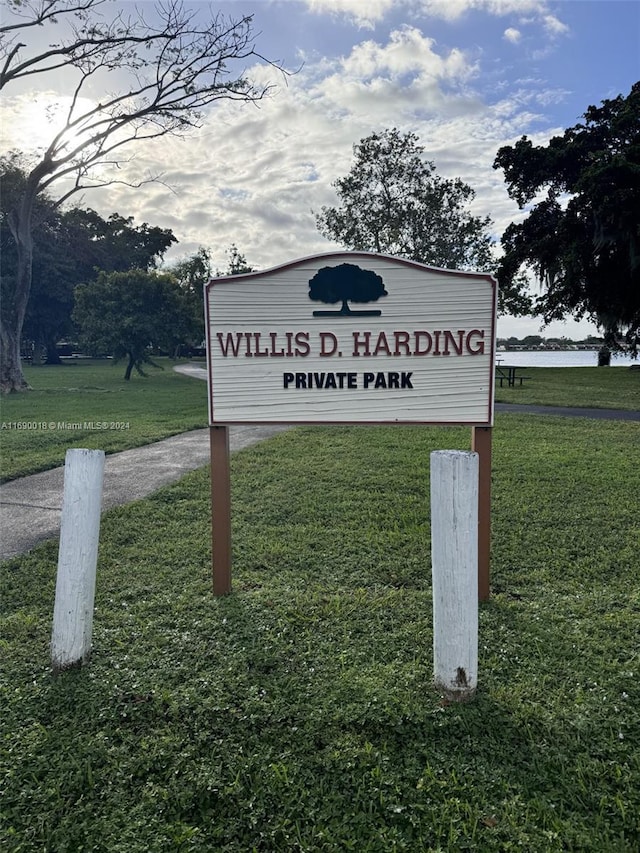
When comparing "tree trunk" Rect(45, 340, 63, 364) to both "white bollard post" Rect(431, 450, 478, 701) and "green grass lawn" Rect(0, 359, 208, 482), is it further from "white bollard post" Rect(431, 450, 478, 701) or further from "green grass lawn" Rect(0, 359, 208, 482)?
"white bollard post" Rect(431, 450, 478, 701)

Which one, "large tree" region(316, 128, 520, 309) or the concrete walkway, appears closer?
the concrete walkway

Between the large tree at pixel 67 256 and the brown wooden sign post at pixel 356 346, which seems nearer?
the brown wooden sign post at pixel 356 346

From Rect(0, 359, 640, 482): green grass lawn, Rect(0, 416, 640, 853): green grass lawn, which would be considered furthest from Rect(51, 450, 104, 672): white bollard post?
Rect(0, 359, 640, 482): green grass lawn

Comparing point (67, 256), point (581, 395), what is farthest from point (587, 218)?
point (67, 256)

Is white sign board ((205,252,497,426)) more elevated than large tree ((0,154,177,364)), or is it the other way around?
large tree ((0,154,177,364))

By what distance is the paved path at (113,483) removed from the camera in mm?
4152

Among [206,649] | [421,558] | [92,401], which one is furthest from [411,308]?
[92,401]

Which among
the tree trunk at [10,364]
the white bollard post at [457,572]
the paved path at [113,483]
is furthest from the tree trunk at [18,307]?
the white bollard post at [457,572]

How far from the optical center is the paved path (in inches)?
163

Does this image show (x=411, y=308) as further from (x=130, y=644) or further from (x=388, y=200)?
(x=388, y=200)

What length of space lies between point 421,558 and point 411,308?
5.27ft

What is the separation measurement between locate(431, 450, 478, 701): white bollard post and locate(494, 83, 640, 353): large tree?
485 inches

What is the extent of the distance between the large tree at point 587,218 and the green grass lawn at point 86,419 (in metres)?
9.14

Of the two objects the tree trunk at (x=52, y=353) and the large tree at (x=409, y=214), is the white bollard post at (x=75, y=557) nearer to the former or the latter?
the large tree at (x=409, y=214)
